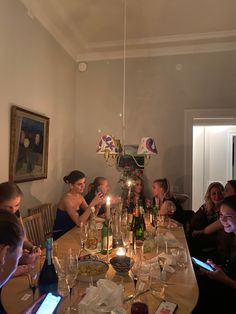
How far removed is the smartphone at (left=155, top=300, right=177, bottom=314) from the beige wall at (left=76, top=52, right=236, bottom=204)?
2577 millimetres

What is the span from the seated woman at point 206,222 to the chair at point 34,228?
155 cm

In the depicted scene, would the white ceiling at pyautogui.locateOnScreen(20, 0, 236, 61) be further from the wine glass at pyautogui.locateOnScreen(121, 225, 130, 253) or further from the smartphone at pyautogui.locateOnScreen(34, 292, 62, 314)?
the smartphone at pyautogui.locateOnScreen(34, 292, 62, 314)

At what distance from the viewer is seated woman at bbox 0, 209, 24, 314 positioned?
0.87 meters

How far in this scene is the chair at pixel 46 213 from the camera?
2.78m

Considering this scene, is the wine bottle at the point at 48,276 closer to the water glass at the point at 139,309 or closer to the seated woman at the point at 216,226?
the water glass at the point at 139,309

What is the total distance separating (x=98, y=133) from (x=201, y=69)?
1720 millimetres

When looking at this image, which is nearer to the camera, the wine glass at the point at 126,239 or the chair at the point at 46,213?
the wine glass at the point at 126,239

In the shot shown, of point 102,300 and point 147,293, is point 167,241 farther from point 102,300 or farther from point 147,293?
point 102,300

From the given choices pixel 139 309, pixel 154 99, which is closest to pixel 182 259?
pixel 139 309

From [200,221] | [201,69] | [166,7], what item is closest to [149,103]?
[201,69]

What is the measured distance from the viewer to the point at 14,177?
7.80 feet

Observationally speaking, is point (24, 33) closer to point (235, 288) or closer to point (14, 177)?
point (14, 177)

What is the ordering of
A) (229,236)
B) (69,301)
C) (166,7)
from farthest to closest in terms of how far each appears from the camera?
(166,7), (229,236), (69,301)

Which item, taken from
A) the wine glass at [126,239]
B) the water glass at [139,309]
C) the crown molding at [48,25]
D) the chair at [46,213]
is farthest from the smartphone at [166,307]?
the crown molding at [48,25]
